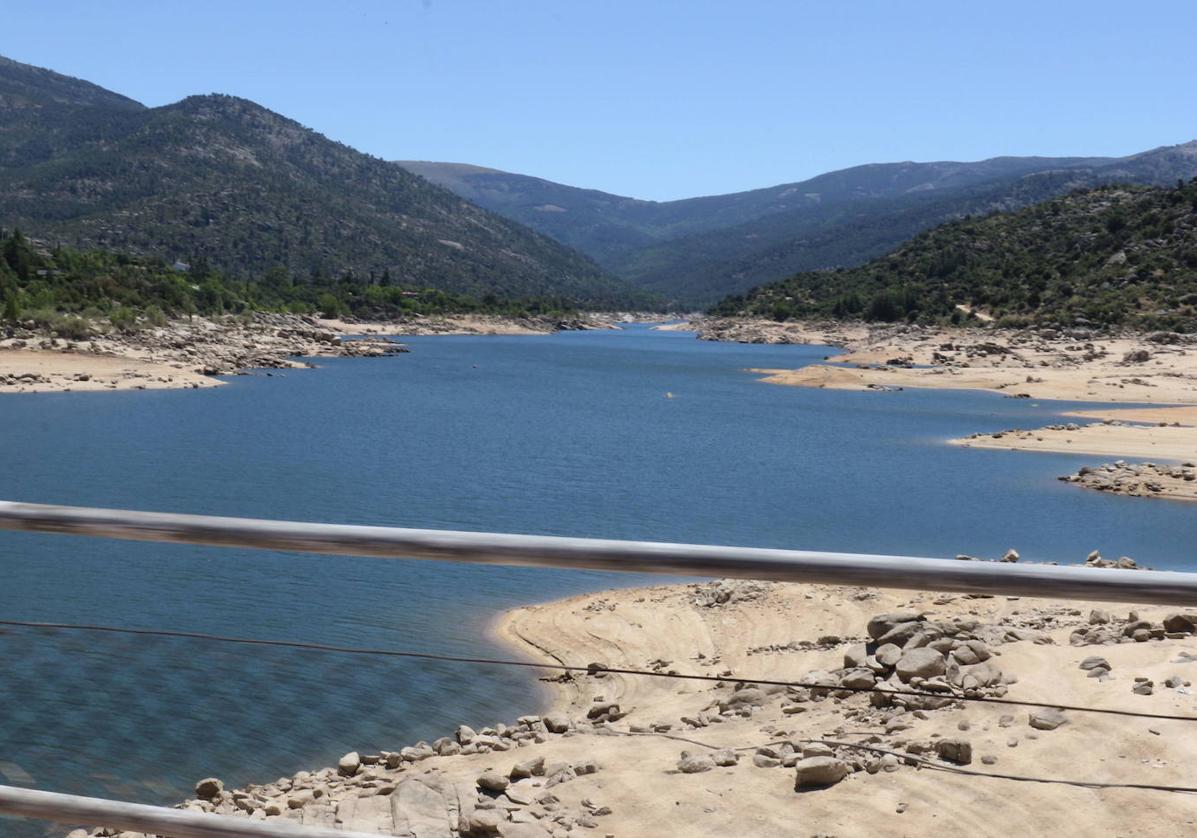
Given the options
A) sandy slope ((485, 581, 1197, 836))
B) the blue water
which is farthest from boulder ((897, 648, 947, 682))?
the blue water

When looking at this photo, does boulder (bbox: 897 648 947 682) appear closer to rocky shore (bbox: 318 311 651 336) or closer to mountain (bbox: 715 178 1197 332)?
mountain (bbox: 715 178 1197 332)

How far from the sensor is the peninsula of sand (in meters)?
29.5

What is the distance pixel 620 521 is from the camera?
2105cm

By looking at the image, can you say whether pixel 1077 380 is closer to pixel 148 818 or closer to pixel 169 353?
pixel 169 353

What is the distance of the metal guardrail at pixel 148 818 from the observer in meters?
2.73

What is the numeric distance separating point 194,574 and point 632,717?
8.12 m

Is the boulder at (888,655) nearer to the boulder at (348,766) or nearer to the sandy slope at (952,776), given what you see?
the sandy slope at (952,776)

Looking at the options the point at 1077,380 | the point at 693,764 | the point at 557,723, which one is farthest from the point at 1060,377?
the point at 693,764

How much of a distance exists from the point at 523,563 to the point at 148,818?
3.56ft

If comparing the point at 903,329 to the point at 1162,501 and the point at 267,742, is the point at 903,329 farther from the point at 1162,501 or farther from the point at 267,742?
the point at 267,742

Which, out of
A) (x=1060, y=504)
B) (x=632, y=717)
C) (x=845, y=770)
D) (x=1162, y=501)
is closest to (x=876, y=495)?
(x=1060, y=504)

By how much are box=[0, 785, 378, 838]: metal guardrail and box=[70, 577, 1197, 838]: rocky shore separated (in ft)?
3.42

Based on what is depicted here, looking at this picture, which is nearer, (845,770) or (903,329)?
(845,770)

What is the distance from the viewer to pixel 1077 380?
2202 inches
